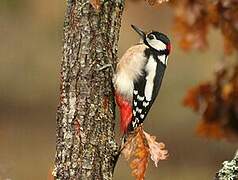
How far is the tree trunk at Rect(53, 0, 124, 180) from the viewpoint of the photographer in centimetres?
510

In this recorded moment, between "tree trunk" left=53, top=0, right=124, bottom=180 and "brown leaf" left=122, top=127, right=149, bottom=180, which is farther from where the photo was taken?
"brown leaf" left=122, top=127, right=149, bottom=180

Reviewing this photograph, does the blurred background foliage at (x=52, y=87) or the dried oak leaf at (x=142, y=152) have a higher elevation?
the blurred background foliage at (x=52, y=87)

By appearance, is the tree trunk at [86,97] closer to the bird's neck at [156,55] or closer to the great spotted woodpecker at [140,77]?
the great spotted woodpecker at [140,77]

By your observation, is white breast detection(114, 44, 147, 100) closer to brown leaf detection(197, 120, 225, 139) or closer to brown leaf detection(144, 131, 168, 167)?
brown leaf detection(144, 131, 168, 167)

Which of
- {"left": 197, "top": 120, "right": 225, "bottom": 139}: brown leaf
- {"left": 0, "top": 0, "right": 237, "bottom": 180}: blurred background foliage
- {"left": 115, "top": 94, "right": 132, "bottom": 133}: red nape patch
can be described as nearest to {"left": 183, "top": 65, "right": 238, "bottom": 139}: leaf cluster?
{"left": 197, "top": 120, "right": 225, "bottom": 139}: brown leaf

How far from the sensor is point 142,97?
240 inches

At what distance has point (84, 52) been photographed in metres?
5.21

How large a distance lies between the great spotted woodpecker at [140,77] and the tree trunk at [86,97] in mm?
501

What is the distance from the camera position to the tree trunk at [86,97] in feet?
16.7

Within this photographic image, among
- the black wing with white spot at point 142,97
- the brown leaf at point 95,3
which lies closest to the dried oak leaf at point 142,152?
the black wing with white spot at point 142,97

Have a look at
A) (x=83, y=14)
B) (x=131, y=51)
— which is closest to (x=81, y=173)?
(x=83, y=14)

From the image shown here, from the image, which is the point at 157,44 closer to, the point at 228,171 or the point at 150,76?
the point at 150,76

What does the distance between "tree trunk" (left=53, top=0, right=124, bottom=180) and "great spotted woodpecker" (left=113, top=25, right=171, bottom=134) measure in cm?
50

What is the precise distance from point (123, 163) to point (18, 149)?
5.11 feet
